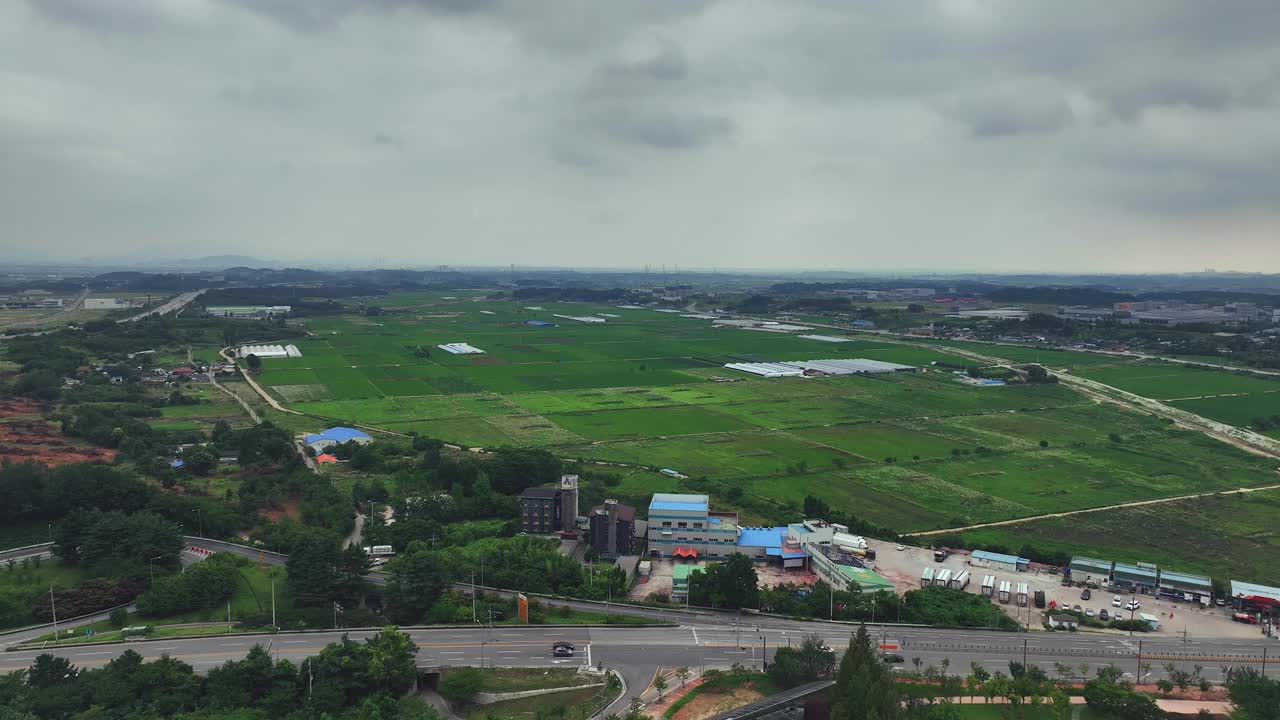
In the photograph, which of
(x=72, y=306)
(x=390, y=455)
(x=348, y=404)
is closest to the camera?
(x=390, y=455)

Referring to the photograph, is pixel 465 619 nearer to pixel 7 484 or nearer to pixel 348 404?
pixel 7 484

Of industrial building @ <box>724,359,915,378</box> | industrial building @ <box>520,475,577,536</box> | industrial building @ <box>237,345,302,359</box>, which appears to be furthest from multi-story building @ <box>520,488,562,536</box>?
industrial building @ <box>237,345,302,359</box>

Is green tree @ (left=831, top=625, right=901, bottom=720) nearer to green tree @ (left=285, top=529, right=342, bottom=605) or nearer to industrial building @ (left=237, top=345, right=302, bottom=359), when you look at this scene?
green tree @ (left=285, top=529, right=342, bottom=605)

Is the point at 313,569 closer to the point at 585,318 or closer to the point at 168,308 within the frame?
the point at 585,318

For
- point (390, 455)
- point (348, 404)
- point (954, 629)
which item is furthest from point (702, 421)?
point (954, 629)

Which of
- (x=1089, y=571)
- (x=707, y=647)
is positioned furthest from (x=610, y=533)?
(x=1089, y=571)

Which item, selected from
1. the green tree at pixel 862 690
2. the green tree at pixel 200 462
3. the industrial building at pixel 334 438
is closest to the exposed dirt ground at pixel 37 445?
the green tree at pixel 200 462
